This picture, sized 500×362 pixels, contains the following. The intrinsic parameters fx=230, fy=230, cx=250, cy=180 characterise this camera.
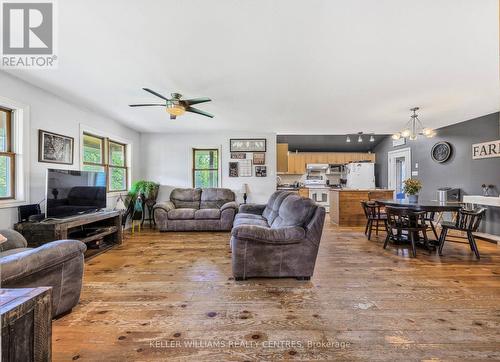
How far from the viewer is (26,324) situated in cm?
105

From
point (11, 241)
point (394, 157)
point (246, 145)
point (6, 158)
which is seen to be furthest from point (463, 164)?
point (6, 158)

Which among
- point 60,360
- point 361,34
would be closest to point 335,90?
point 361,34

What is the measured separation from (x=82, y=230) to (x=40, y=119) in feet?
5.55

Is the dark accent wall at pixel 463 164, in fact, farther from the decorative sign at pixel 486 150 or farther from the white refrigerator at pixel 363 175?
the white refrigerator at pixel 363 175

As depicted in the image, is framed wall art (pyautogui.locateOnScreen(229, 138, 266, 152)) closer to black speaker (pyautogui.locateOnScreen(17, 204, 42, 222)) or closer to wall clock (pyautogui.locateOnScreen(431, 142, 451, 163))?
black speaker (pyautogui.locateOnScreen(17, 204, 42, 222))

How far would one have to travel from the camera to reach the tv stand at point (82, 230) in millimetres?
2747

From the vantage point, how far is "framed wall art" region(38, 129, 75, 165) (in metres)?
3.21

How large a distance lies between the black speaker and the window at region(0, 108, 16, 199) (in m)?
0.21

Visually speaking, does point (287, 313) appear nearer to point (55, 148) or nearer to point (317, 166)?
point (55, 148)

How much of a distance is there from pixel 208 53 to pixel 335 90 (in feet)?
6.08

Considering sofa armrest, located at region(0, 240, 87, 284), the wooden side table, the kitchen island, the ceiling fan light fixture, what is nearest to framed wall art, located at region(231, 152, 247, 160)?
the kitchen island

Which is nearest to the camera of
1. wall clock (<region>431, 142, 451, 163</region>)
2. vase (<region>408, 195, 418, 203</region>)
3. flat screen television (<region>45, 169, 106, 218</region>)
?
flat screen television (<region>45, 169, 106, 218</region>)

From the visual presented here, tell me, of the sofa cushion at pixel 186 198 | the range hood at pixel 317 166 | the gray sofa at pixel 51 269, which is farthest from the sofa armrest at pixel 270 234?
the range hood at pixel 317 166

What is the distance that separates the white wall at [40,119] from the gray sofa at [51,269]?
127 centimetres
